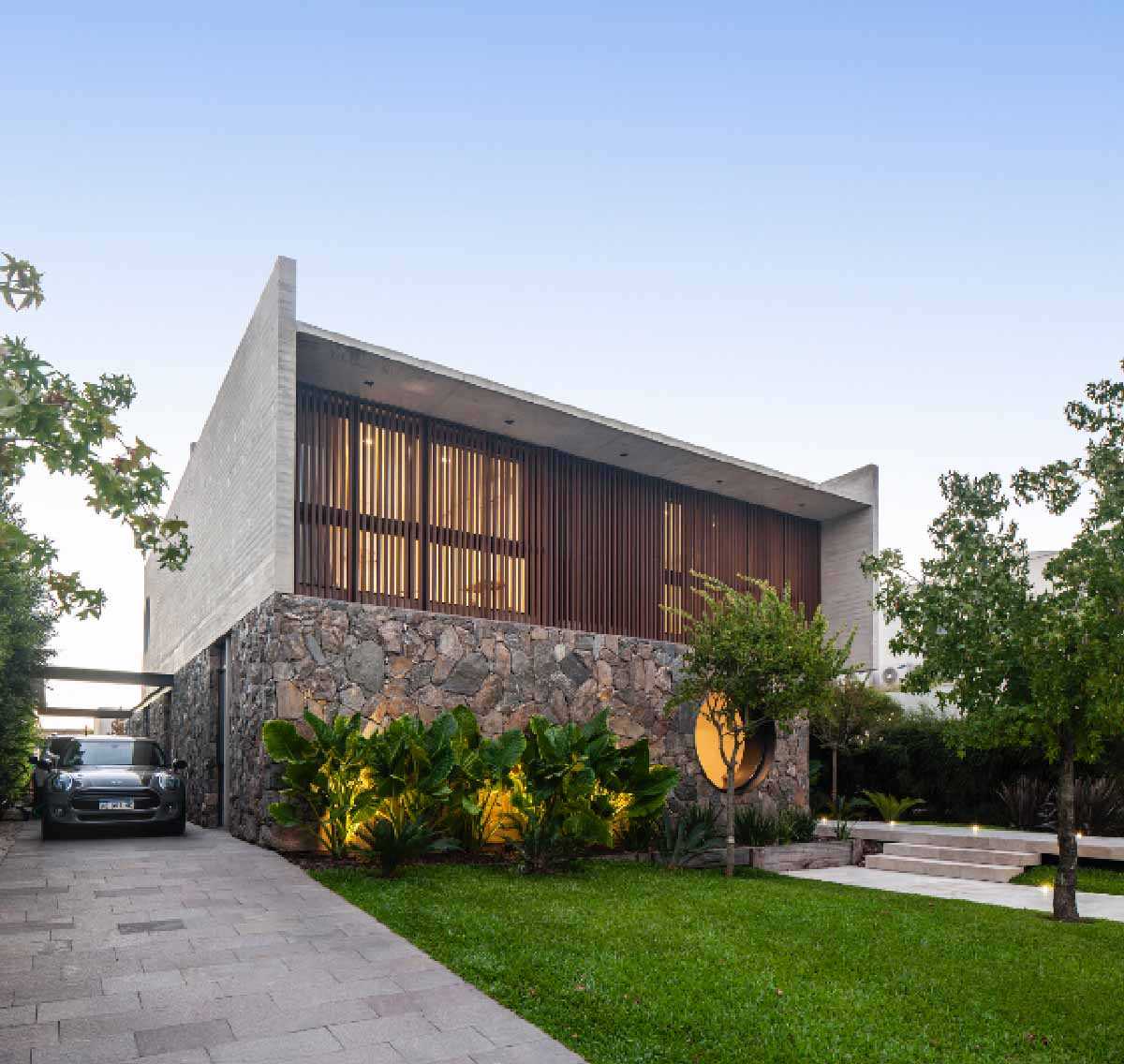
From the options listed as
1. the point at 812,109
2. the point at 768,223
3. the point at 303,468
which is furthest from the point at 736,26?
the point at 303,468

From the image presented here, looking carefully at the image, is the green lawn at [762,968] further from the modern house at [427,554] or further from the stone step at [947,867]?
the modern house at [427,554]

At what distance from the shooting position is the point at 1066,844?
889 centimetres

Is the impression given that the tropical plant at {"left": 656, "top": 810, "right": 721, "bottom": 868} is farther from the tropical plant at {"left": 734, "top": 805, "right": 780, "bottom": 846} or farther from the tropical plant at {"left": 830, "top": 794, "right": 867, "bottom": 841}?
the tropical plant at {"left": 830, "top": 794, "right": 867, "bottom": 841}

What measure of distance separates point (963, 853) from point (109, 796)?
1209 centimetres

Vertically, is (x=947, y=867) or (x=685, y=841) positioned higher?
(x=685, y=841)

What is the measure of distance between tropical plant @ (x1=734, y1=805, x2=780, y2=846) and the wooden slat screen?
358 centimetres

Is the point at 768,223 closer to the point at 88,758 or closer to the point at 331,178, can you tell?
the point at 331,178

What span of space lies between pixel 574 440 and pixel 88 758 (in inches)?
345

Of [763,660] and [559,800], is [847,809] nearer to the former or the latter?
[763,660]

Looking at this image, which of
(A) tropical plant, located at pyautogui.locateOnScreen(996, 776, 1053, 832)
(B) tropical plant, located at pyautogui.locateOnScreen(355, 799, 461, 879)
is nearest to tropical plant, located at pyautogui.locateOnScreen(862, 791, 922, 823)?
(A) tropical plant, located at pyautogui.locateOnScreen(996, 776, 1053, 832)

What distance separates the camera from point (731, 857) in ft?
37.9

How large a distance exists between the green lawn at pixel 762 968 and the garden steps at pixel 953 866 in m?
2.94

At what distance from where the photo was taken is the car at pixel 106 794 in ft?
41.0

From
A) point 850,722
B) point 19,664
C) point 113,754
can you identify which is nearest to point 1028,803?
point 850,722
